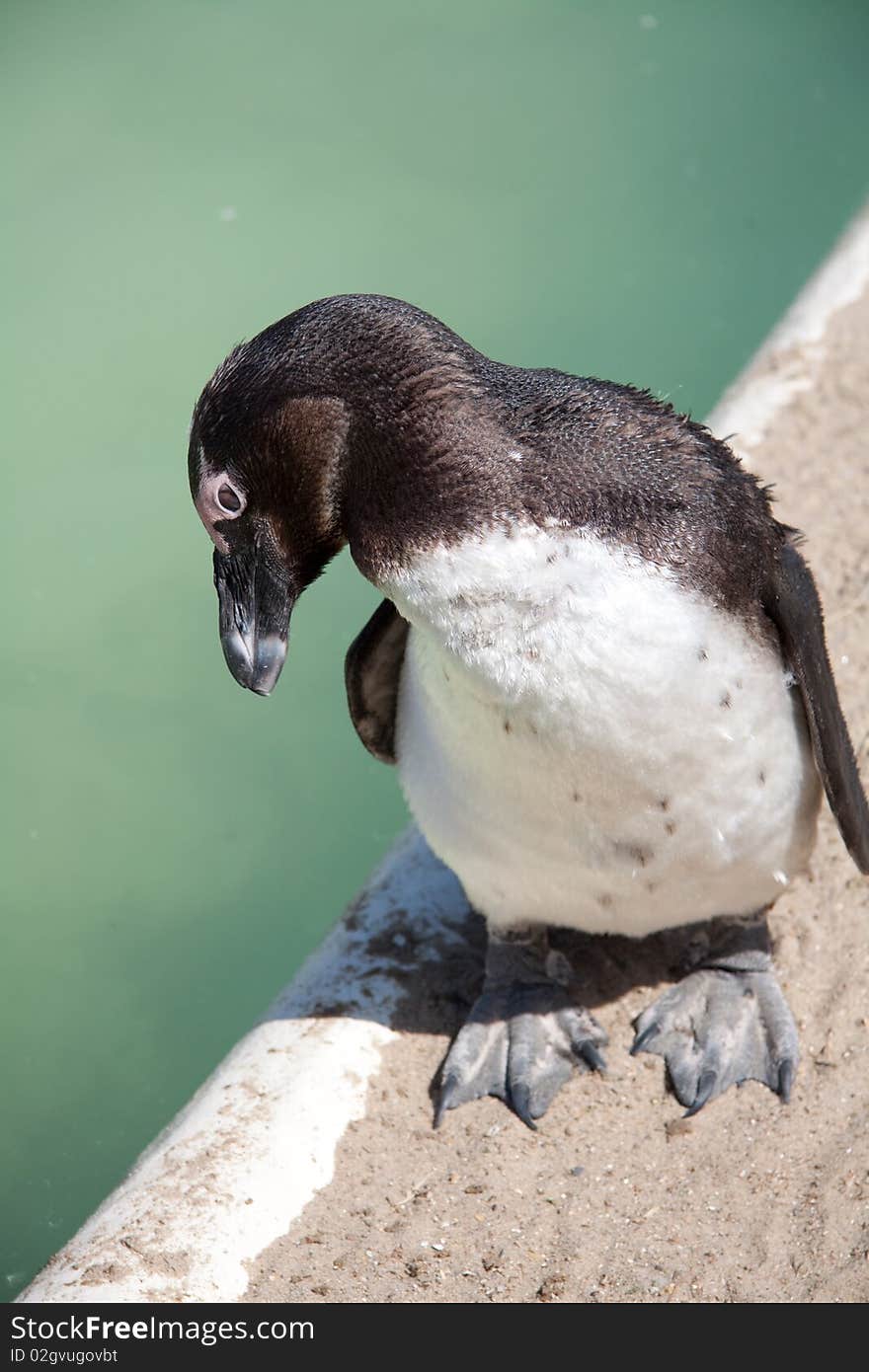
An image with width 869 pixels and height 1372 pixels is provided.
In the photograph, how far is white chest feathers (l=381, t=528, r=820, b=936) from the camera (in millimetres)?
2416

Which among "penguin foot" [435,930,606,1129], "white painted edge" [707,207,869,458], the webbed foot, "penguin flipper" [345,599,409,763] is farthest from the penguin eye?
"white painted edge" [707,207,869,458]

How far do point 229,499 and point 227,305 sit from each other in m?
5.66

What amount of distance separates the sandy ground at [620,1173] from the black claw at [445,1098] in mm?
21

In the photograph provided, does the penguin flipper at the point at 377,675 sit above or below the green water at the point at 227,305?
above

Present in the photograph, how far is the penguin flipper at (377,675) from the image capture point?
10.1 ft

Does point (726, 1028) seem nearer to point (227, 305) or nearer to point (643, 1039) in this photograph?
point (643, 1039)

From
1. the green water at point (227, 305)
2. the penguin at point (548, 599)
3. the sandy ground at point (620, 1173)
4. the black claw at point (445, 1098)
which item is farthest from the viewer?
the green water at point (227, 305)

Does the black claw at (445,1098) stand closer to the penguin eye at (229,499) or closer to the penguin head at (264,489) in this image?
the penguin head at (264,489)

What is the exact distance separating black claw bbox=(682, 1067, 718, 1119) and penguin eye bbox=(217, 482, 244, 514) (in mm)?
1410

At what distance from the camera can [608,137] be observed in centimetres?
916

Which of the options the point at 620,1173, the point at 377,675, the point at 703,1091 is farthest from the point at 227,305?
the point at 620,1173

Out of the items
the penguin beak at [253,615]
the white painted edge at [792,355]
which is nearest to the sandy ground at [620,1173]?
the penguin beak at [253,615]

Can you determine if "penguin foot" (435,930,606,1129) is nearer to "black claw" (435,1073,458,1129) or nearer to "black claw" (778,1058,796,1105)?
"black claw" (435,1073,458,1129)

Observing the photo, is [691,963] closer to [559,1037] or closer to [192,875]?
[559,1037]
